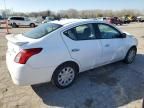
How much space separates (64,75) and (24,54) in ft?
3.80

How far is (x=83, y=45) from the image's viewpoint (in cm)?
508

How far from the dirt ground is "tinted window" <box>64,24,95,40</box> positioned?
1188 millimetres

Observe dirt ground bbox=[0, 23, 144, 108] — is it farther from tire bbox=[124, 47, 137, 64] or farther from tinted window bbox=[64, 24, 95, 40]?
tinted window bbox=[64, 24, 95, 40]

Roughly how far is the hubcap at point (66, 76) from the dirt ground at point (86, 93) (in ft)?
0.58

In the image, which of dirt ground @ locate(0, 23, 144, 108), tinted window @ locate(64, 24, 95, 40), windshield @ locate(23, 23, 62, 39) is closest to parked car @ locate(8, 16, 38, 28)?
dirt ground @ locate(0, 23, 144, 108)

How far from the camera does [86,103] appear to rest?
14.1 feet

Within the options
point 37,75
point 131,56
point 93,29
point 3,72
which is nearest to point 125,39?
point 131,56

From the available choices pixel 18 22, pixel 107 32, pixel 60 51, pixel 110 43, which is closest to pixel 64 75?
pixel 60 51

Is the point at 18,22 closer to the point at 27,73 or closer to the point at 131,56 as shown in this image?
the point at 131,56

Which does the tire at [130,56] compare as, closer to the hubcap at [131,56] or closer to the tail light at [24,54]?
the hubcap at [131,56]

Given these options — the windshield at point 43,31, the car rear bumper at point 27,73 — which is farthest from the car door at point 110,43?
the car rear bumper at point 27,73

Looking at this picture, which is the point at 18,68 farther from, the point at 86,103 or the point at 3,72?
the point at 3,72

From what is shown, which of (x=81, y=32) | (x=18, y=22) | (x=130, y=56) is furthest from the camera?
(x=18, y=22)

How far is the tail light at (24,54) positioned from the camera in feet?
13.8
